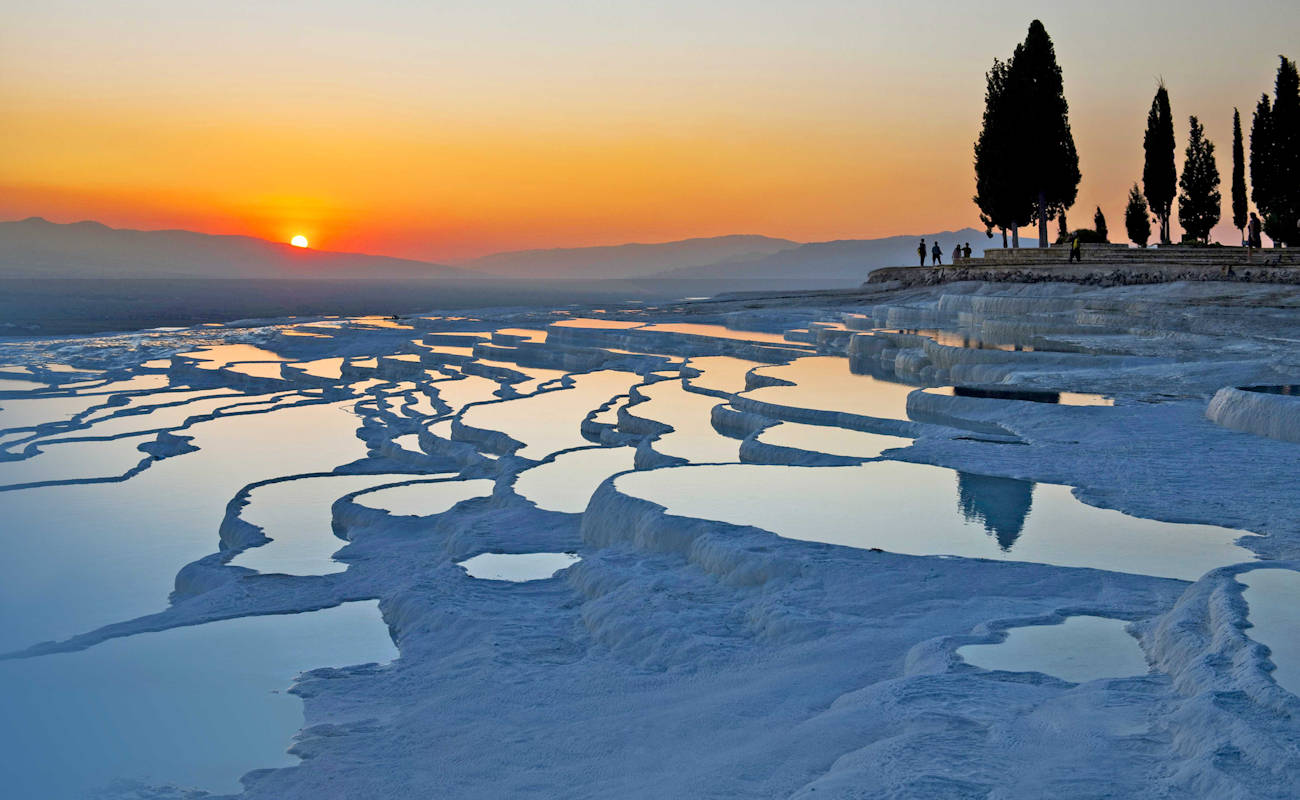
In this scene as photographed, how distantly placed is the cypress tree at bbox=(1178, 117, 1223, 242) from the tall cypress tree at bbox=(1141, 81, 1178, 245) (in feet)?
5.54

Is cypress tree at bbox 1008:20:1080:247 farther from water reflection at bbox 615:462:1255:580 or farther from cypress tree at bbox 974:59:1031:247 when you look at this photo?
water reflection at bbox 615:462:1255:580

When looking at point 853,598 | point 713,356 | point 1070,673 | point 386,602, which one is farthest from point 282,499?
point 713,356

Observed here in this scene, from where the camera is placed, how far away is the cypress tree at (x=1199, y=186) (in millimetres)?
41125

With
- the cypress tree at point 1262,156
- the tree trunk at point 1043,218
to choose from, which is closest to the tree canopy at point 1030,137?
the tree trunk at point 1043,218

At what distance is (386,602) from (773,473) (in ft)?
12.5

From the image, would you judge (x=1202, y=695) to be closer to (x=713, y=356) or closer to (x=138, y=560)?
(x=138, y=560)

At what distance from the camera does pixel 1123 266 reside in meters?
30.0

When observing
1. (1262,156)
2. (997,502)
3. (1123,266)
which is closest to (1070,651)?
(997,502)

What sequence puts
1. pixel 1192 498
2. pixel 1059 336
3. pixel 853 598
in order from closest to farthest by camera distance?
pixel 853 598, pixel 1192 498, pixel 1059 336

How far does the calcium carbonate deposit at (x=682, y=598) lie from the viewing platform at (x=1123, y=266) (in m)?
11.9

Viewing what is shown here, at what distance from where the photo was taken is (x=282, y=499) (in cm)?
1101

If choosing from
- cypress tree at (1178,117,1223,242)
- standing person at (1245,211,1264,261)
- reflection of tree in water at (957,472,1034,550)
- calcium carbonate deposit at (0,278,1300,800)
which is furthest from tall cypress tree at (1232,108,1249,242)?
reflection of tree in water at (957,472,1034,550)

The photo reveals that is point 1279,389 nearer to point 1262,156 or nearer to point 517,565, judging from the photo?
point 517,565

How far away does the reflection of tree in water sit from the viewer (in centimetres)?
793
